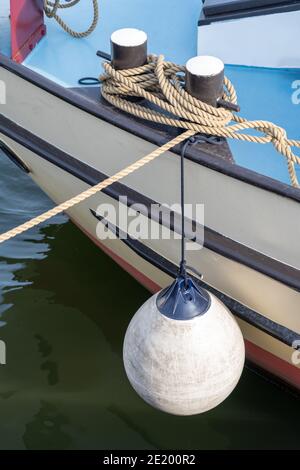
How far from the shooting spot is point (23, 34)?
3748mm

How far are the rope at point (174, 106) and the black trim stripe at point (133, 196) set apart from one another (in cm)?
41

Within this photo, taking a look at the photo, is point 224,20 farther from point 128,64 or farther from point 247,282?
point 247,282

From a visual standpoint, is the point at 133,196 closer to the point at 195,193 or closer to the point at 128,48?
the point at 195,193

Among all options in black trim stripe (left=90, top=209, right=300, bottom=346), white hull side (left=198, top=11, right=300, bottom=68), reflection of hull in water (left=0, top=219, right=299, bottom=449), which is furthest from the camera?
white hull side (left=198, top=11, right=300, bottom=68)

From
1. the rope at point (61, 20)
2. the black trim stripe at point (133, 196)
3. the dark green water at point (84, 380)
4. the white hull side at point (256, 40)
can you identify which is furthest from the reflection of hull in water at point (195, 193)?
the white hull side at point (256, 40)

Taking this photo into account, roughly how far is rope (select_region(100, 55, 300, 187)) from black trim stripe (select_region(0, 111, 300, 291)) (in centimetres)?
41

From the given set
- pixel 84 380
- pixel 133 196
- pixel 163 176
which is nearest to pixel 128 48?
pixel 163 176

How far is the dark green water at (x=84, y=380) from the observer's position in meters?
3.43

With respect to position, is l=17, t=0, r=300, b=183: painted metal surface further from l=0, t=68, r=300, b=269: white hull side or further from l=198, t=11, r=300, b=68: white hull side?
l=0, t=68, r=300, b=269: white hull side

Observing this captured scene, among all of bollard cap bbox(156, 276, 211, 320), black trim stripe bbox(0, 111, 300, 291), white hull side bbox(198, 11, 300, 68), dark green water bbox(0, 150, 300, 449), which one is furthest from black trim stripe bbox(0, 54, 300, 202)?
dark green water bbox(0, 150, 300, 449)

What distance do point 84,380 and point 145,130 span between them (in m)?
1.66

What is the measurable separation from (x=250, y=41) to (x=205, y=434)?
248cm

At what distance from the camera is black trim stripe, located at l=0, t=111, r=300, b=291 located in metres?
2.79

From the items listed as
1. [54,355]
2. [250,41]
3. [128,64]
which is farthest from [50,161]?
[250,41]
